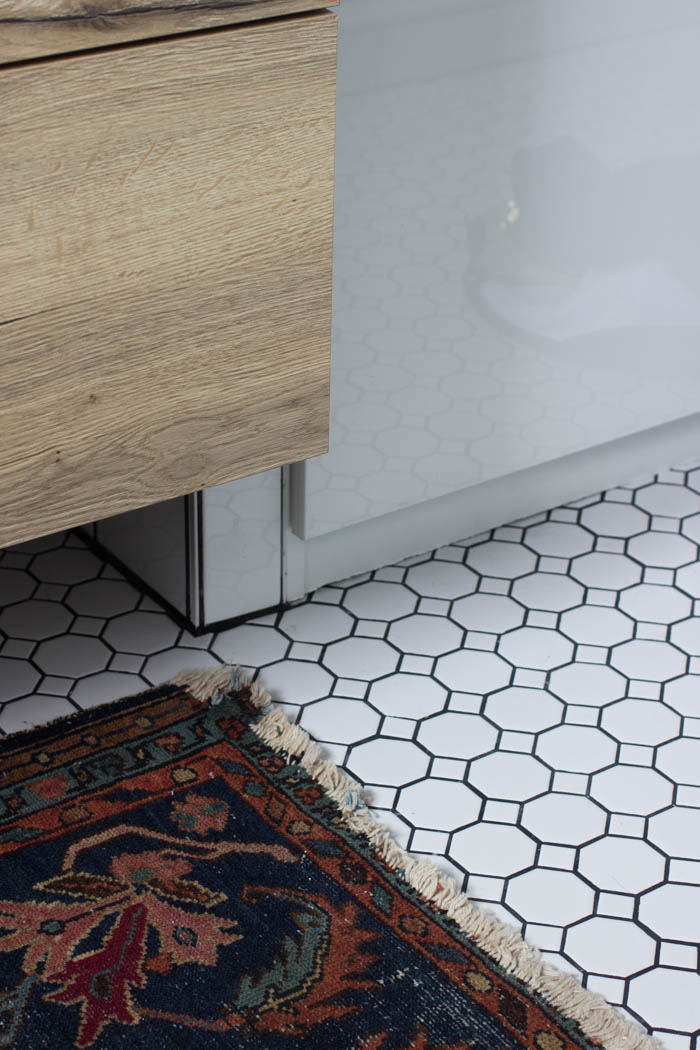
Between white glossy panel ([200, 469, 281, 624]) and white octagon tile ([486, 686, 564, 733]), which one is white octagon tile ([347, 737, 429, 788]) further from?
white glossy panel ([200, 469, 281, 624])

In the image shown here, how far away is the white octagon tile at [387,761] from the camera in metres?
1.27

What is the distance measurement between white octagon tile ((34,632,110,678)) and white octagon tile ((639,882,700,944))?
0.62m

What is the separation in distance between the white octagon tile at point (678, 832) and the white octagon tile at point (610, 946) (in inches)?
4.2

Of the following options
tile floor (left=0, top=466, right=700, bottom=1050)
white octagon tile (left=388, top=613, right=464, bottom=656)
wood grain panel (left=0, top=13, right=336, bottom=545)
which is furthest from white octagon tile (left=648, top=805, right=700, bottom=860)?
wood grain panel (left=0, top=13, right=336, bottom=545)

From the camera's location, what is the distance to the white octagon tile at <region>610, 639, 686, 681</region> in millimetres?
1431

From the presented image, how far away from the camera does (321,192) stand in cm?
93

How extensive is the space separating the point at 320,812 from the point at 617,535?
64 cm

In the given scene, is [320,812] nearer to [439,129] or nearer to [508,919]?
[508,919]

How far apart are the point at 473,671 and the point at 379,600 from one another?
0.54ft

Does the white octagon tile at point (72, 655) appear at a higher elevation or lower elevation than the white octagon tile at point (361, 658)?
higher

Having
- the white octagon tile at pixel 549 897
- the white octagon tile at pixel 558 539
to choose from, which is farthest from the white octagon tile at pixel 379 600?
the white octagon tile at pixel 549 897

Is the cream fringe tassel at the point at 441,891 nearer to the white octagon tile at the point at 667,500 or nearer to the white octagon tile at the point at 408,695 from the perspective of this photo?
the white octagon tile at the point at 408,695

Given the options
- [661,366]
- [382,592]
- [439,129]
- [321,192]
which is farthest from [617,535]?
[321,192]

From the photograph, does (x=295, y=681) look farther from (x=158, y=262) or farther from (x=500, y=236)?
(x=158, y=262)
